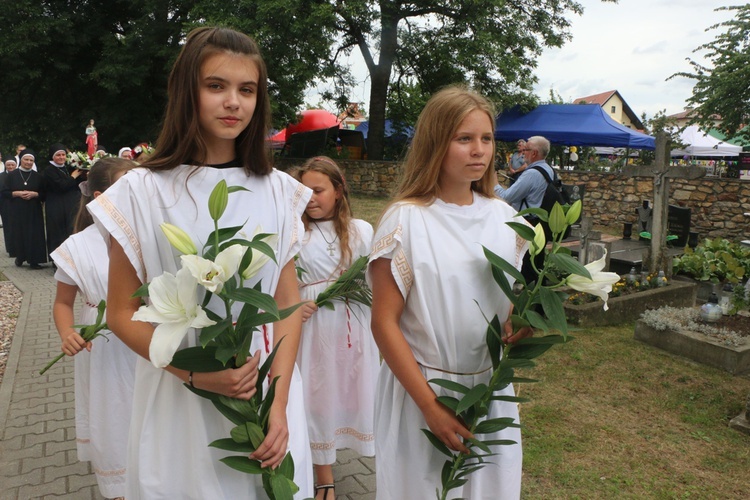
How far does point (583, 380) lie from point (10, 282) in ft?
29.1

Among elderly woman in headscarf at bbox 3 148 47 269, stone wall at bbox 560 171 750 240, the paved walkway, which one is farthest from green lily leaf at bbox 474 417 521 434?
stone wall at bbox 560 171 750 240

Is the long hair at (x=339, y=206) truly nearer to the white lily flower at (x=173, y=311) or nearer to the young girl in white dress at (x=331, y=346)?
the young girl in white dress at (x=331, y=346)

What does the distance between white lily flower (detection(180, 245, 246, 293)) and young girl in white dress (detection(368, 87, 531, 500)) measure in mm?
755

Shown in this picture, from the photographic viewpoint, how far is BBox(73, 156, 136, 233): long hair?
3.22 m

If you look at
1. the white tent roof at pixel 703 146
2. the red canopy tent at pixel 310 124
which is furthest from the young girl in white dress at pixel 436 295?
the white tent roof at pixel 703 146

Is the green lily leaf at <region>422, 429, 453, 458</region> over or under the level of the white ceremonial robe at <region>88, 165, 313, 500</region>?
under

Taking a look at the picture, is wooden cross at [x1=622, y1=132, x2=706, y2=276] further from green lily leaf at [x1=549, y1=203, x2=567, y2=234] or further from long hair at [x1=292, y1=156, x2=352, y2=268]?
green lily leaf at [x1=549, y1=203, x2=567, y2=234]

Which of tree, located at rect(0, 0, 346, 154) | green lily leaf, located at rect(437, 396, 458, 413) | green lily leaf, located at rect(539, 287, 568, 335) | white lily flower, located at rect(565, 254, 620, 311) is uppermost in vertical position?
tree, located at rect(0, 0, 346, 154)

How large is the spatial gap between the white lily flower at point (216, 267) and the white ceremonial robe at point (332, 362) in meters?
1.96

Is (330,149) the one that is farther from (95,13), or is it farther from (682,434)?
(682,434)

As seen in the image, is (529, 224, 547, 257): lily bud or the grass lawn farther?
the grass lawn

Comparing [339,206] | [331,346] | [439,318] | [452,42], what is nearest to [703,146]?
[452,42]

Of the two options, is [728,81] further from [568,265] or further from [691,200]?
[568,265]

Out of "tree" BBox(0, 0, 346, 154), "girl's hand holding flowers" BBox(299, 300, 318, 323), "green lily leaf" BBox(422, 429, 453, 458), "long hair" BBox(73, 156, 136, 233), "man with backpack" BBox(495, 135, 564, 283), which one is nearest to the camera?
"green lily leaf" BBox(422, 429, 453, 458)
